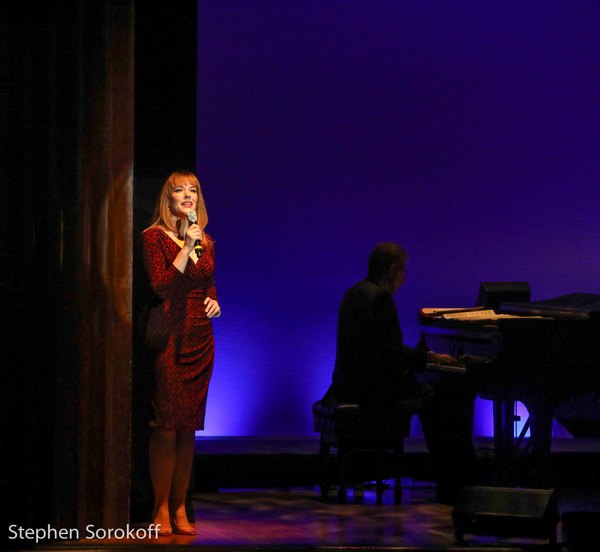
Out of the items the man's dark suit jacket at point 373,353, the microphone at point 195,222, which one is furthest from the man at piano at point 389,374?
the microphone at point 195,222

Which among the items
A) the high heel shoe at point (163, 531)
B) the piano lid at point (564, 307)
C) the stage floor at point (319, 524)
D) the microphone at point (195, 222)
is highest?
the microphone at point (195, 222)

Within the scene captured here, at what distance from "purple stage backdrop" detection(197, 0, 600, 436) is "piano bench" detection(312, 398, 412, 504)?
1.72 meters

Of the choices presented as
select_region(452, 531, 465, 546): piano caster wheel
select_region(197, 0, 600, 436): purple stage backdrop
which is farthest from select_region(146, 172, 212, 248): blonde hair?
select_region(197, 0, 600, 436): purple stage backdrop

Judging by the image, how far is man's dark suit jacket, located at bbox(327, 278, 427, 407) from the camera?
5781 mm

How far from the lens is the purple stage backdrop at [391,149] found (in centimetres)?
773

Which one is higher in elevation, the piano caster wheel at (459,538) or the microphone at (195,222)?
the microphone at (195,222)

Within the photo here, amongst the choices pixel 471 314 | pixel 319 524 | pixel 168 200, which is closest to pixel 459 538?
pixel 319 524

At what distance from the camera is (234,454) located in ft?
21.1

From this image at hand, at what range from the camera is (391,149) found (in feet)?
25.7

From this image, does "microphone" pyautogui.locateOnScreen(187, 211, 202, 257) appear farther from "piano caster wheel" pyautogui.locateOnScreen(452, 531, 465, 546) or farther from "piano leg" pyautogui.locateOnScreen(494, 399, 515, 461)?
"piano leg" pyautogui.locateOnScreen(494, 399, 515, 461)

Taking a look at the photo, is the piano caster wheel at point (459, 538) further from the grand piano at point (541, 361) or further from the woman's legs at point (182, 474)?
the woman's legs at point (182, 474)

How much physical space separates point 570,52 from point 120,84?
4081 millimetres

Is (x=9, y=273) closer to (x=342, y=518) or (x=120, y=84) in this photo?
(x=120, y=84)

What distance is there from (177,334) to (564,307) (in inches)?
68.1
